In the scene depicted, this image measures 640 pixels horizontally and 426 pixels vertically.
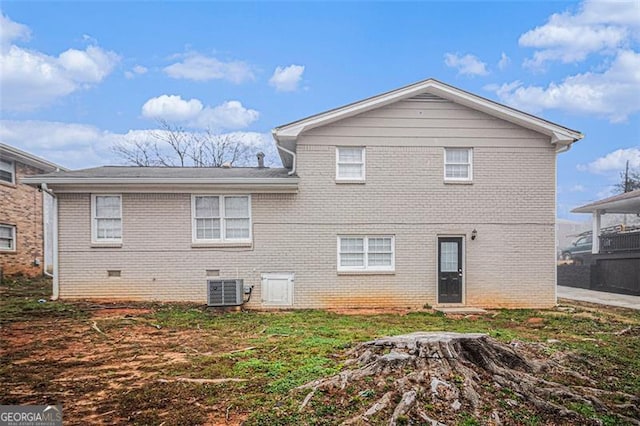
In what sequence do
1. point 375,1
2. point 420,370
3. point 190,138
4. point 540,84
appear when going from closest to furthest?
point 420,370 → point 375,1 → point 540,84 → point 190,138

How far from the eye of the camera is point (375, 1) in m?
11.8

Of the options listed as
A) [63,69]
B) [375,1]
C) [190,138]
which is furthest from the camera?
[190,138]

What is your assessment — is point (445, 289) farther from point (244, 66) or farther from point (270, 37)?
point (244, 66)

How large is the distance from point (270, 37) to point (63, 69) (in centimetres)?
1008

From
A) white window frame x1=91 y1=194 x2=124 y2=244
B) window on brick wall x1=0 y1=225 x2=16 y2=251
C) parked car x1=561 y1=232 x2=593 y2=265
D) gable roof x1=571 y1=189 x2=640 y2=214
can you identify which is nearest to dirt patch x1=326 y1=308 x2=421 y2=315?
white window frame x1=91 y1=194 x2=124 y2=244

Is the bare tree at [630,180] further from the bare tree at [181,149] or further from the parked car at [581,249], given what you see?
the bare tree at [181,149]

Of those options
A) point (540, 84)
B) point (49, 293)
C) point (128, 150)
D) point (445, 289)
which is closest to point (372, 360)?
point (445, 289)

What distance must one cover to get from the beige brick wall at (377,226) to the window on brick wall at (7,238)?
26.3 ft

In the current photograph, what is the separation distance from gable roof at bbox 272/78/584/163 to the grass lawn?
5137 mm

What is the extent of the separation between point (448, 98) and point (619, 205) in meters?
11.9

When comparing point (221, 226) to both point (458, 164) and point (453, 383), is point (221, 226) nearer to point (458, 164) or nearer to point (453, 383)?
point (458, 164)

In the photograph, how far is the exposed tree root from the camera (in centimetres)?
407

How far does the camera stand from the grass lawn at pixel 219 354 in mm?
4254

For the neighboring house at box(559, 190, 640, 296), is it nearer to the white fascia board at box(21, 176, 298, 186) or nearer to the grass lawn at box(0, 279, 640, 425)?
the grass lawn at box(0, 279, 640, 425)
